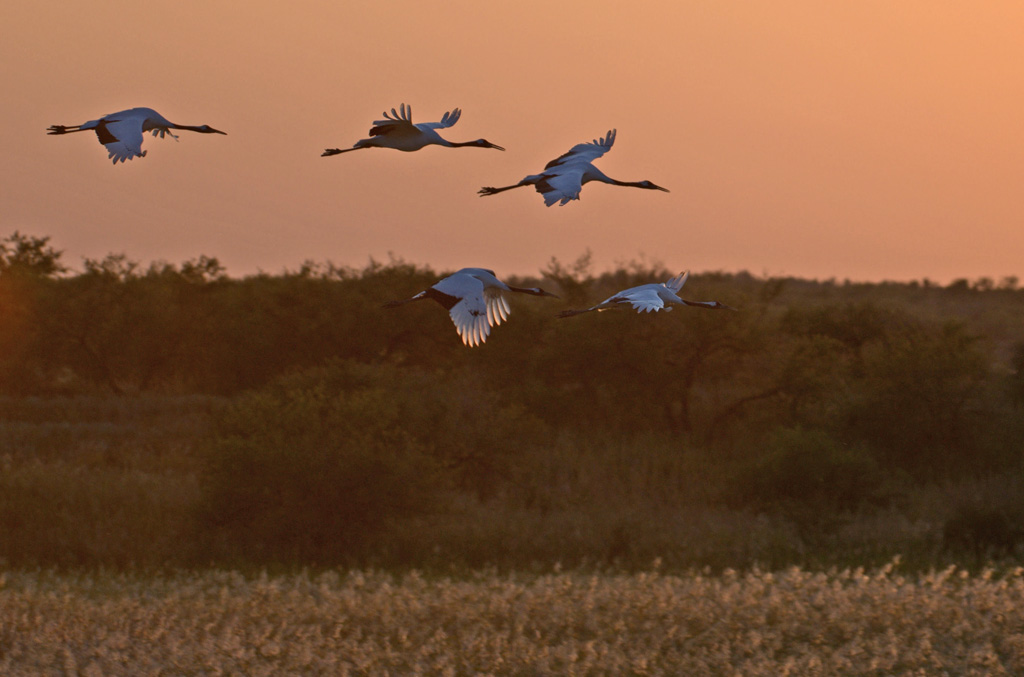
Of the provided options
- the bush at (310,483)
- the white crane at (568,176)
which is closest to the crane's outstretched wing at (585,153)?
the white crane at (568,176)

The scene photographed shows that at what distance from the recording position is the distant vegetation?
2055cm

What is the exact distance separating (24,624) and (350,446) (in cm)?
813

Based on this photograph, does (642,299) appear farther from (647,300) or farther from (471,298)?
(471,298)

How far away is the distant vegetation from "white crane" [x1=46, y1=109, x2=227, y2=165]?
47.8 feet

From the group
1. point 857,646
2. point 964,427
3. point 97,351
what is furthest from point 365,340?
point 857,646

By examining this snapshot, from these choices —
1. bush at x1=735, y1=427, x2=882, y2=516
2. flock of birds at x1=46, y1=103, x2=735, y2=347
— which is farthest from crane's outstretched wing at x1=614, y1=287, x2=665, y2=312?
bush at x1=735, y1=427, x2=882, y2=516

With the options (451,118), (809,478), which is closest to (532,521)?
(809,478)

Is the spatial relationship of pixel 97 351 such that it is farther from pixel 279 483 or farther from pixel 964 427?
pixel 964 427

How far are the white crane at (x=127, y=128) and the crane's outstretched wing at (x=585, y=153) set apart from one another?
5.10ft

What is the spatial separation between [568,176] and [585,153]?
870mm

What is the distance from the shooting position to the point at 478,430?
2583cm

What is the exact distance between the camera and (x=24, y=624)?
514 inches

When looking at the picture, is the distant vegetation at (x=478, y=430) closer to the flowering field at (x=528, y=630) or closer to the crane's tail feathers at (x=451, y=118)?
the flowering field at (x=528, y=630)

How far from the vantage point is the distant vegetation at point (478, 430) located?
67.4 ft
